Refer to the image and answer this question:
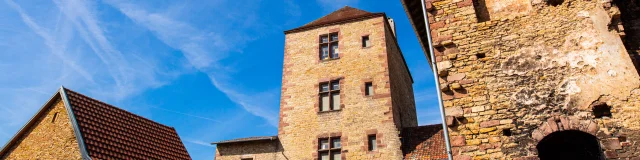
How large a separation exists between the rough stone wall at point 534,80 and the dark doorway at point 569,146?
27 cm

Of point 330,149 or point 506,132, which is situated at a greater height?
point 330,149

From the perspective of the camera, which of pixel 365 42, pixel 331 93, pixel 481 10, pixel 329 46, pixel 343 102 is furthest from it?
pixel 329 46

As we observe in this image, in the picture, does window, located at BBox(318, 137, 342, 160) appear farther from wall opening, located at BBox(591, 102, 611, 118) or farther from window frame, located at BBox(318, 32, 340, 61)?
wall opening, located at BBox(591, 102, 611, 118)

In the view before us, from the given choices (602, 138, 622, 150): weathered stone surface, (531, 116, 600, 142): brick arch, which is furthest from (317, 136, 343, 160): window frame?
(602, 138, 622, 150): weathered stone surface

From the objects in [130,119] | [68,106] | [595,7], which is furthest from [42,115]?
[595,7]

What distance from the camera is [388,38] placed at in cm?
1838

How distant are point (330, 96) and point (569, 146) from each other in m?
10.5

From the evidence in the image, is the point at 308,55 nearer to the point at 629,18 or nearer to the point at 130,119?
the point at 130,119

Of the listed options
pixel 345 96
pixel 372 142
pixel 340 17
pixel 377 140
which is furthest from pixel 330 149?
pixel 340 17

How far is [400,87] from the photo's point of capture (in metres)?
18.6

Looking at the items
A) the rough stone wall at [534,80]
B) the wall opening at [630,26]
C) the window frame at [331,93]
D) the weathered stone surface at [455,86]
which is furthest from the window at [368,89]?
the wall opening at [630,26]

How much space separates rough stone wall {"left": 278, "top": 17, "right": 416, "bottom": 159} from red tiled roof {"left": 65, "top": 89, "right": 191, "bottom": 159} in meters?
4.65

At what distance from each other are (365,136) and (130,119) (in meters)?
8.92

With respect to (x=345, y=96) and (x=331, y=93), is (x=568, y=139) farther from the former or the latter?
(x=331, y=93)
